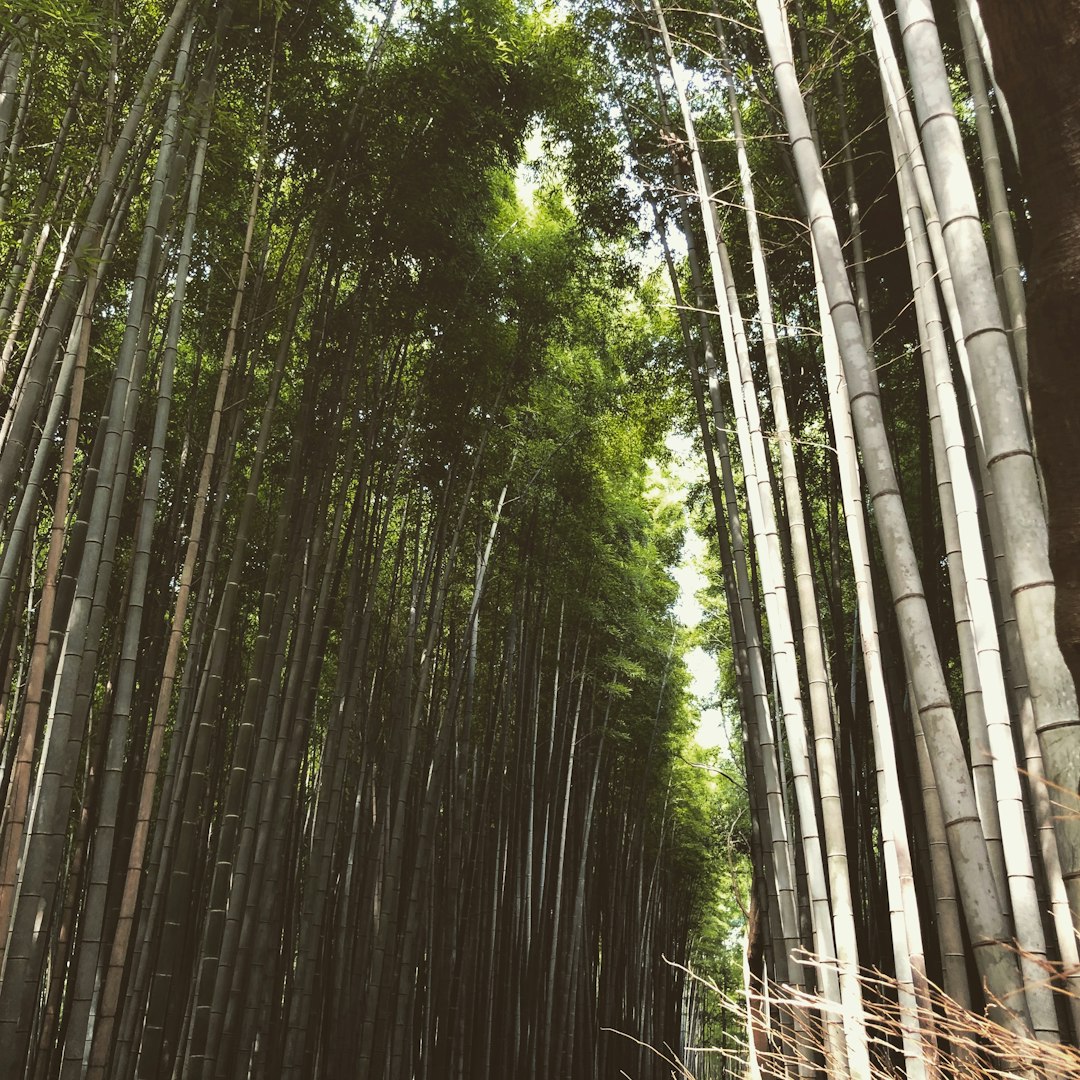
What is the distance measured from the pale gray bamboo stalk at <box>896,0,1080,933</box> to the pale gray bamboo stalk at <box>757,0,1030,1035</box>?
0.54 feet

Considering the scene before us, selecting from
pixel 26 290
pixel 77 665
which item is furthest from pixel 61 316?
pixel 77 665

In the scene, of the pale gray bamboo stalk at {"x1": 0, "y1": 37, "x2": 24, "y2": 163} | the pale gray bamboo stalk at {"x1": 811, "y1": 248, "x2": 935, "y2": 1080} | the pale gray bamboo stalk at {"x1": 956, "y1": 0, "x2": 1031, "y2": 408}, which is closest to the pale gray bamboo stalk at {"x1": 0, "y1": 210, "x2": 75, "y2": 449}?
the pale gray bamboo stalk at {"x1": 0, "y1": 37, "x2": 24, "y2": 163}

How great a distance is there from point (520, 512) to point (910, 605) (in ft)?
17.0

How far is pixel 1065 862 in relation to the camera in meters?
1.15

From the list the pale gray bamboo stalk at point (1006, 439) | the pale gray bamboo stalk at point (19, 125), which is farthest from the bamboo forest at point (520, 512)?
the pale gray bamboo stalk at point (19, 125)

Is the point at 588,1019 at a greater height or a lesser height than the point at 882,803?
lesser

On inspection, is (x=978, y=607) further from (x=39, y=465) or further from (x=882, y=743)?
(x=39, y=465)

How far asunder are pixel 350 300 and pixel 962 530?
374 cm

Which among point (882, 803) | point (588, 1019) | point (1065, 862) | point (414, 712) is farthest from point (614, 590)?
point (1065, 862)

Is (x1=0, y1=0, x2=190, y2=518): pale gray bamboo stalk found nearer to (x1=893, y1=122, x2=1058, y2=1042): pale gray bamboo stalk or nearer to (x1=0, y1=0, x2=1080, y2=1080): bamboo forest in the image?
(x1=0, y1=0, x2=1080, y2=1080): bamboo forest

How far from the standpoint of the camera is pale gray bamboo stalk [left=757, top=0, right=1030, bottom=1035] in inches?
55.0

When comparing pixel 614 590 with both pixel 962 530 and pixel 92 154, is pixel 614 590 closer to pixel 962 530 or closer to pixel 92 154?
pixel 92 154

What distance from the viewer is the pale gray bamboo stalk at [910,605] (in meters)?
1.40

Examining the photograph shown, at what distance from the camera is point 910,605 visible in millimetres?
1597
